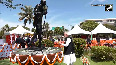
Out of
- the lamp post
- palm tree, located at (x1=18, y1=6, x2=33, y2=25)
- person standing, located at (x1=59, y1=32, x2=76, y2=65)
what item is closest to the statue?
the lamp post

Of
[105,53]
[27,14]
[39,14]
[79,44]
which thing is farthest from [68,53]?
[27,14]

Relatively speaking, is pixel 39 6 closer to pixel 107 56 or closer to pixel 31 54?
pixel 31 54

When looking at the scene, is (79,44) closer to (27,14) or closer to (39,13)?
(39,13)

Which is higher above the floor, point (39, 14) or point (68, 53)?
point (39, 14)

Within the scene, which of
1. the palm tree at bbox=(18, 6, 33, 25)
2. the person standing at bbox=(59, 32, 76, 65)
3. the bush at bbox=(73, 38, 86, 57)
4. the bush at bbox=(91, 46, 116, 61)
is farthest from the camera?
the palm tree at bbox=(18, 6, 33, 25)

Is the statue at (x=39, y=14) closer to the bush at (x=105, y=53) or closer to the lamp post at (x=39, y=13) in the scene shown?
the lamp post at (x=39, y=13)

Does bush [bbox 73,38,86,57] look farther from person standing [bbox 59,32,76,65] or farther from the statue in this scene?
person standing [bbox 59,32,76,65]

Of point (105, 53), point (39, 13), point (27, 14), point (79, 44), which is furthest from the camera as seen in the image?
point (27, 14)

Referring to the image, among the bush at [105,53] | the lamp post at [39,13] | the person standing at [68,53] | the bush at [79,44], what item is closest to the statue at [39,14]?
the lamp post at [39,13]

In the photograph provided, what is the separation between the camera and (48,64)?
8.14 m

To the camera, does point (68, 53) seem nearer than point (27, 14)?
Yes

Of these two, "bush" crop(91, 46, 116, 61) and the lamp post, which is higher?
the lamp post

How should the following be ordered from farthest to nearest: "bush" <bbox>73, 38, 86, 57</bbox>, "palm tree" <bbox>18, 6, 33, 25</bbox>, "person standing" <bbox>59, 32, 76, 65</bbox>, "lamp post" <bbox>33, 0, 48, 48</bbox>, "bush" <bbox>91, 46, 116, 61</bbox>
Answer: "palm tree" <bbox>18, 6, 33, 25</bbox> → "bush" <bbox>73, 38, 86, 57</bbox> → "bush" <bbox>91, 46, 116, 61</bbox> → "lamp post" <bbox>33, 0, 48, 48</bbox> → "person standing" <bbox>59, 32, 76, 65</bbox>

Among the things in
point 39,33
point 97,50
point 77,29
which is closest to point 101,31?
point 77,29
